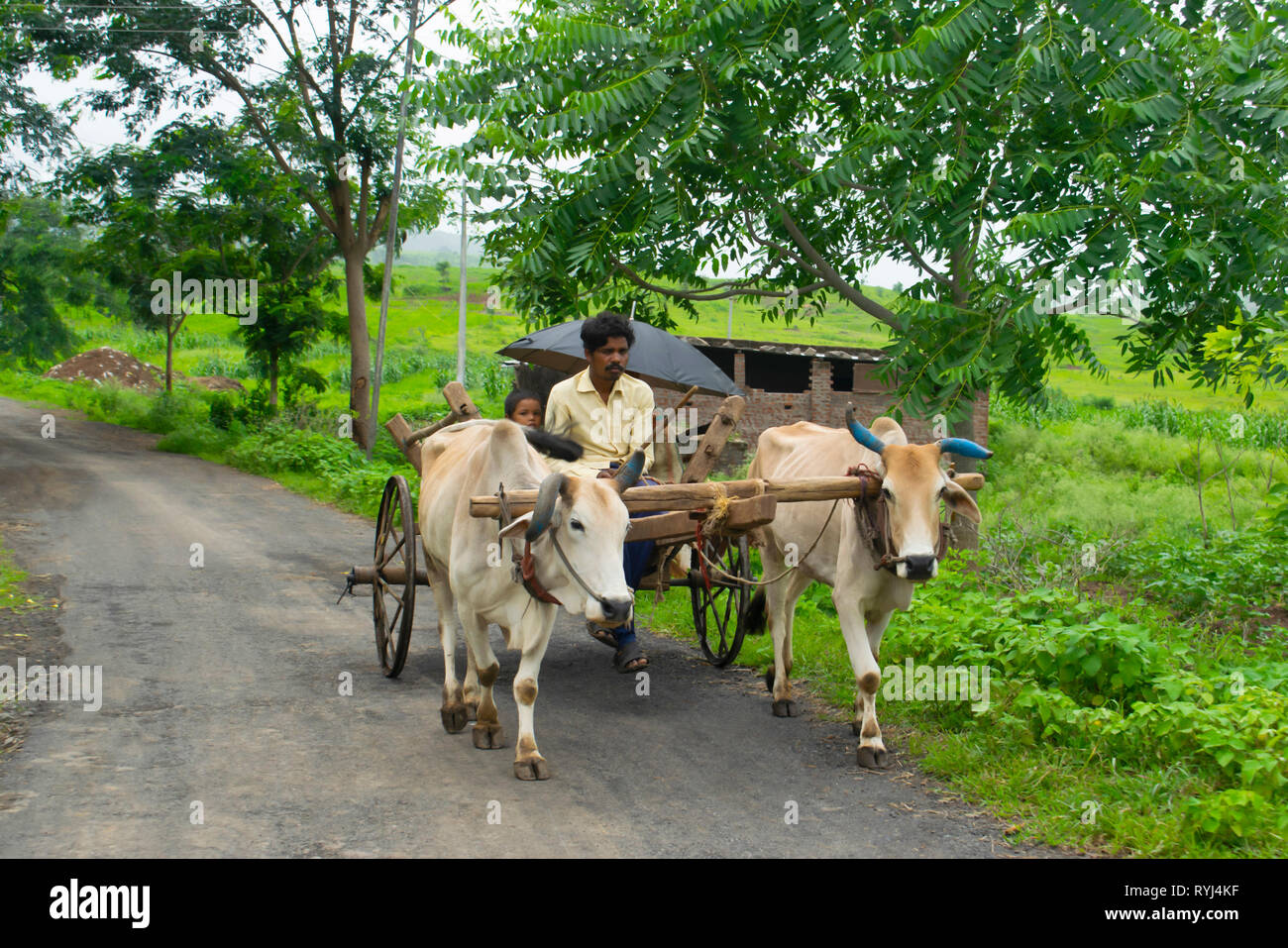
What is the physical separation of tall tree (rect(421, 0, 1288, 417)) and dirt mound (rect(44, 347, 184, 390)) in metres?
30.7

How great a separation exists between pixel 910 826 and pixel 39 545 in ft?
33.2

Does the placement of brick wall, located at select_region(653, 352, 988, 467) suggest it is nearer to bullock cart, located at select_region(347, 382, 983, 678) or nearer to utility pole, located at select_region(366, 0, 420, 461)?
utility pole, located at select_region(366, 0, 420, 461)

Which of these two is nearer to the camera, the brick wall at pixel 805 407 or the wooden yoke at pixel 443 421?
the wooden yoke at pixel 443 421

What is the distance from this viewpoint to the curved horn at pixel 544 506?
4.89m

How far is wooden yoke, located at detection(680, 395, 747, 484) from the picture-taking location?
5.75 m

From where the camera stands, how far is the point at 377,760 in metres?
5.49

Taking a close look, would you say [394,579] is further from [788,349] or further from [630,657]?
[788,349]

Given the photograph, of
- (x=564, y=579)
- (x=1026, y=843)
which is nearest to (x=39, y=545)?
(x=564, y=579)

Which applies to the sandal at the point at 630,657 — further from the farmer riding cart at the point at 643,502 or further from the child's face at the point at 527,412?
the child's face at the point at 527,412

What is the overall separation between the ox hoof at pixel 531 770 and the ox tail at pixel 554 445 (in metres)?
1.61

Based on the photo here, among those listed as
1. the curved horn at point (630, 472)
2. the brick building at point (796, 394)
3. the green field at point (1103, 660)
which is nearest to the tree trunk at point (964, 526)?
the green field at point (1103, 660)

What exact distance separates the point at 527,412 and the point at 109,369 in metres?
34.4

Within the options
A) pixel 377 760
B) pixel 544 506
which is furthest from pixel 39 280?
pixel 544 506

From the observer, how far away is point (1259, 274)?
7.23 meters
